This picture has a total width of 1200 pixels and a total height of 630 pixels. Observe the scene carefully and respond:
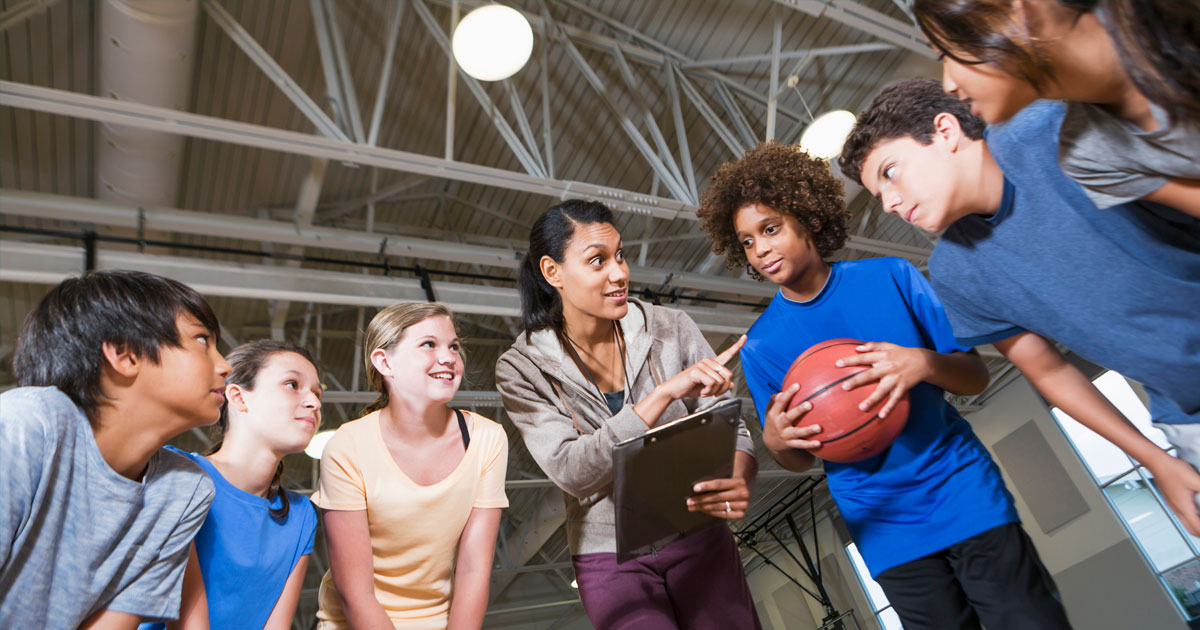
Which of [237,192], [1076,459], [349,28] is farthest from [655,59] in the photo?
[1076,459]

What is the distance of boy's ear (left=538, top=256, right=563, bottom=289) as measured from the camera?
263cm

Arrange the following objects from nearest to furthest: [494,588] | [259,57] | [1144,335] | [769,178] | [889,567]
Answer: [1144,335], [889,567], [769,178], [259,57], [494,588]

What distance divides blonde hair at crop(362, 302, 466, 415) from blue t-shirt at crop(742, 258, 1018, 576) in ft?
3.83

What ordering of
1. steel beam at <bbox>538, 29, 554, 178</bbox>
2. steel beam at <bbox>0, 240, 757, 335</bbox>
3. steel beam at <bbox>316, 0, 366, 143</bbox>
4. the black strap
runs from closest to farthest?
the black strap → steel beam at <bbox>0, 240, 757, 335</bbox> → steel beam at <bbox>316, 0, 366, 143</bbox> → steel beam at <bbox>538, 29, 554, 178</bbox>

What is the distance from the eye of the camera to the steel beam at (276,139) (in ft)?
15.5

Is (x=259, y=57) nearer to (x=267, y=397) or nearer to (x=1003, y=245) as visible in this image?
(x=267, y=397)

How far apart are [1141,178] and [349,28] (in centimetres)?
674

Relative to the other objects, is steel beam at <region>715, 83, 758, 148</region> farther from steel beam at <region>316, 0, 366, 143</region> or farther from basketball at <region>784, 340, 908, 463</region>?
basketball at <region>784, 340, 908, 463</region>

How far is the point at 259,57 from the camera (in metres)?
5.69

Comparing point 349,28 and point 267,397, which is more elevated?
point 349,28

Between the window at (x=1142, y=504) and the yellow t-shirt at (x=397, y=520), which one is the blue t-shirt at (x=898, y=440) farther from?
the window at (x=1142, y=504)

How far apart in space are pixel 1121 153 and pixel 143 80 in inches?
224

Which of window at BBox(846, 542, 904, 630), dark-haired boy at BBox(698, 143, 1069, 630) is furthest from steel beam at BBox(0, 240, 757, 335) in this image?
window at BBox(846, 542, 904, 630)

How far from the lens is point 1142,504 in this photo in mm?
10375
